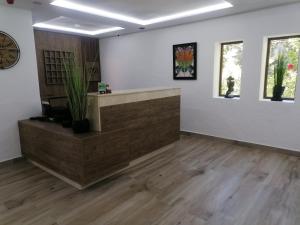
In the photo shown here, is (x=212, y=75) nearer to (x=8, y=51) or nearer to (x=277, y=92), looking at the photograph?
(x=277, y=92)

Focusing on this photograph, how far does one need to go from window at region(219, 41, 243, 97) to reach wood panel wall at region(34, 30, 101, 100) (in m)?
3.21

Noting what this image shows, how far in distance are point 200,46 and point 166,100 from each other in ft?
4.72

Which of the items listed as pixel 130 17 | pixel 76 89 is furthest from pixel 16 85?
pixel 130 17

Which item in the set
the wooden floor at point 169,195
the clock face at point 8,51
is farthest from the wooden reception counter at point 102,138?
the clock face at point 8,51

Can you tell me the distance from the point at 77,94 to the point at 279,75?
3.19 m

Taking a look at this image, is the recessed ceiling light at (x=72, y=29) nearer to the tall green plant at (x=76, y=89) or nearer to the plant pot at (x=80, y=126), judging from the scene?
the tall green plant at (x=76, y=89)

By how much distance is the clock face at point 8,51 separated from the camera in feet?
9.78

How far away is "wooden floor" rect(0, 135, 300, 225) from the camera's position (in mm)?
1978

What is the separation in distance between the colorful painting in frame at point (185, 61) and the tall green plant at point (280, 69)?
1.44 m

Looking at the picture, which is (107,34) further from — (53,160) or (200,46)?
(53,160)

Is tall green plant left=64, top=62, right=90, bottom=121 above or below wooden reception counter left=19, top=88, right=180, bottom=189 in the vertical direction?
above

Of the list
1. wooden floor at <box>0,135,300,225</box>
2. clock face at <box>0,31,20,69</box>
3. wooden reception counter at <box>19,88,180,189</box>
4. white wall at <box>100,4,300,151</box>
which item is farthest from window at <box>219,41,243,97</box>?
clock face at <box>0,31,20,69</box>

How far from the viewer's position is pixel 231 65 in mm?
4035

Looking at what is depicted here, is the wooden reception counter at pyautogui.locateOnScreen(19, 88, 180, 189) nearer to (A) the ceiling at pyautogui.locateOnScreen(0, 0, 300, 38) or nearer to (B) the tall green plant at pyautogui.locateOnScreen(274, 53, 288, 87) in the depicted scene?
(A) the ceiling at pyautogui.locateOnScreen(0, 0, 300, 38)
